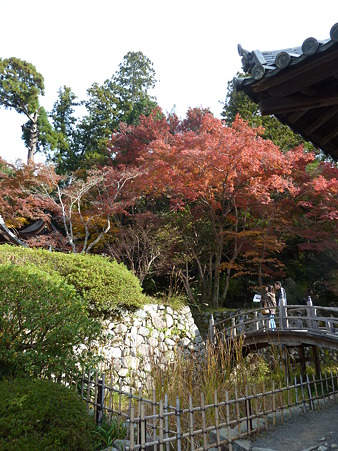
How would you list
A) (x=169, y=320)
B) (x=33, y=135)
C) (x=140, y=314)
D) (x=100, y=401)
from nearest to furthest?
(x=100, y=401) < (x=140, y=314) < (x=169, y=320) < (x=33, y=135)

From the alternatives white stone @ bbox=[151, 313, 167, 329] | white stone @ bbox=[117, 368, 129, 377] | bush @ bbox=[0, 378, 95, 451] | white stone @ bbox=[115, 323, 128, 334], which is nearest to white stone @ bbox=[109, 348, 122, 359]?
white stone @ bbox=[117, 368, 129, 377]

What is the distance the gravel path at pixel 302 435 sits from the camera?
5625 mm

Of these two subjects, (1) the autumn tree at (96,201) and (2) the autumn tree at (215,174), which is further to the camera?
(1) the autumn tree at (96,201)

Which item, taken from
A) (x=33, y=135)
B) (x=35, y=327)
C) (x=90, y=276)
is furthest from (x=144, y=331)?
(x=33, y=135)

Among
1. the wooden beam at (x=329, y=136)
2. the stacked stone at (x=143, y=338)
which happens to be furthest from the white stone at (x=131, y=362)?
the wooden beam at (x=329, y=136)

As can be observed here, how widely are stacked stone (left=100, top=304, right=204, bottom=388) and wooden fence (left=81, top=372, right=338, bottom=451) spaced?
1.86 m

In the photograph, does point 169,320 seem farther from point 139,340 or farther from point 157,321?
point 139,340

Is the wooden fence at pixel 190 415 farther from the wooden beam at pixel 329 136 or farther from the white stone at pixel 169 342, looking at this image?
the white stone at pixel 169 342

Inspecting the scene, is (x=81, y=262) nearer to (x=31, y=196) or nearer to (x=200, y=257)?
(x=31, y=196)

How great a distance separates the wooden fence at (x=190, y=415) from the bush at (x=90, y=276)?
2646 millimetres

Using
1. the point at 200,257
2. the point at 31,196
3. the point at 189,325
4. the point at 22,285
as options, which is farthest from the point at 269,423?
the point at 31,196

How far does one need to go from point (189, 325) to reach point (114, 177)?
606 centimetres

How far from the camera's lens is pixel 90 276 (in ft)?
31.2

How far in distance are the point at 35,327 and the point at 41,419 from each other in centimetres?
173
